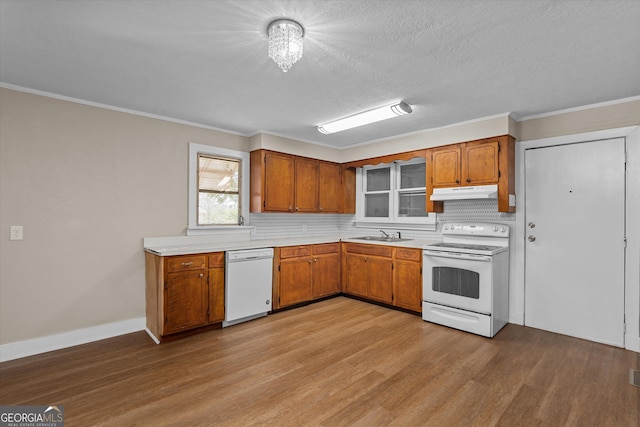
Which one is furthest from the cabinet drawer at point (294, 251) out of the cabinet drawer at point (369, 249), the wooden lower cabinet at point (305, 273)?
the cabinet drawer at point (369, 249)

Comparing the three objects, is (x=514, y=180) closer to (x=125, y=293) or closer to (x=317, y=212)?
(x=317, y=212)

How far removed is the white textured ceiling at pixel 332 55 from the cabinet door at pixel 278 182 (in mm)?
1053

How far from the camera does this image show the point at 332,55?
230cm

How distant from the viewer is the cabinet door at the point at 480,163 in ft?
11.9

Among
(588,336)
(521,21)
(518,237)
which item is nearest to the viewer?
(521,21)

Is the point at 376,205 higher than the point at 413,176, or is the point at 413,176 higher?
the point at 413,176

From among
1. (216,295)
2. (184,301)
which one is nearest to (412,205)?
(216,295)

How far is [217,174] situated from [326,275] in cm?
217

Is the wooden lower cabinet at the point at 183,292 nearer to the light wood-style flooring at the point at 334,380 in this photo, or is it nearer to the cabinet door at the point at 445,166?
the light wood-style flooring at the point at 334,380

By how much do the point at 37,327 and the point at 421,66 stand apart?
4179mm

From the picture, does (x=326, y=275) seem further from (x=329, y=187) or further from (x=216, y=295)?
(x=216, y=295)

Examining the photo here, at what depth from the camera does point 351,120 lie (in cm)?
374

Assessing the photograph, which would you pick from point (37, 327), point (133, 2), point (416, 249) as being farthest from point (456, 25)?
point (37, 327)

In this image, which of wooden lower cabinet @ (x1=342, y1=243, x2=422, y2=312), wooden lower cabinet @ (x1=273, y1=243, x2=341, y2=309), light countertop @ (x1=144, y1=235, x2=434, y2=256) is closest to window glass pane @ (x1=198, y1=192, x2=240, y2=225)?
light countertop @ (x1=144, y1=235, x2=434, y2=256)
